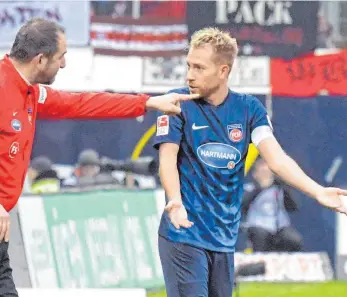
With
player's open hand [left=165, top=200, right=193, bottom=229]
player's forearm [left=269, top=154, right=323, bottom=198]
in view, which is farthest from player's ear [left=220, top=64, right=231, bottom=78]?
player's open hand [left=165, top=200, right=193, bottom=229]

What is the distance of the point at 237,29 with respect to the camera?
14.6m

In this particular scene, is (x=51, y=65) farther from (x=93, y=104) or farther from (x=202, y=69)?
(x=202, y=69)

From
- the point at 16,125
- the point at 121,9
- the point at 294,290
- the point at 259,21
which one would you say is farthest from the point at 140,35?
the point at 16,125

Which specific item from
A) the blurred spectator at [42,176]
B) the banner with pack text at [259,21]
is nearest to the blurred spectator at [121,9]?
the banner with pack text at [259,21]

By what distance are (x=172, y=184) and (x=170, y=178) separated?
40 mm

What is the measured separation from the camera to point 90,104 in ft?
20.1

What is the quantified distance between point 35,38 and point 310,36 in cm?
916

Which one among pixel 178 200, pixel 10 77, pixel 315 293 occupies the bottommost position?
pixel 315 293

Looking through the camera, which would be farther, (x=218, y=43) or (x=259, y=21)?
(x=259, y=21)

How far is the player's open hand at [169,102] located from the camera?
5977 mm

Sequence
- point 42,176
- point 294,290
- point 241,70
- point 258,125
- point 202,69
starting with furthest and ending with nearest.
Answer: point 241,70 < point 42,176 < point 294,290 < point 258,125 < point 202,69

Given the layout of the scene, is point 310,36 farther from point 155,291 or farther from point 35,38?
point 35,38

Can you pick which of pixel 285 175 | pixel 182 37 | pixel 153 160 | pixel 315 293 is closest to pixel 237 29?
pixel 182 37

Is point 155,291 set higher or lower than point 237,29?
lower
